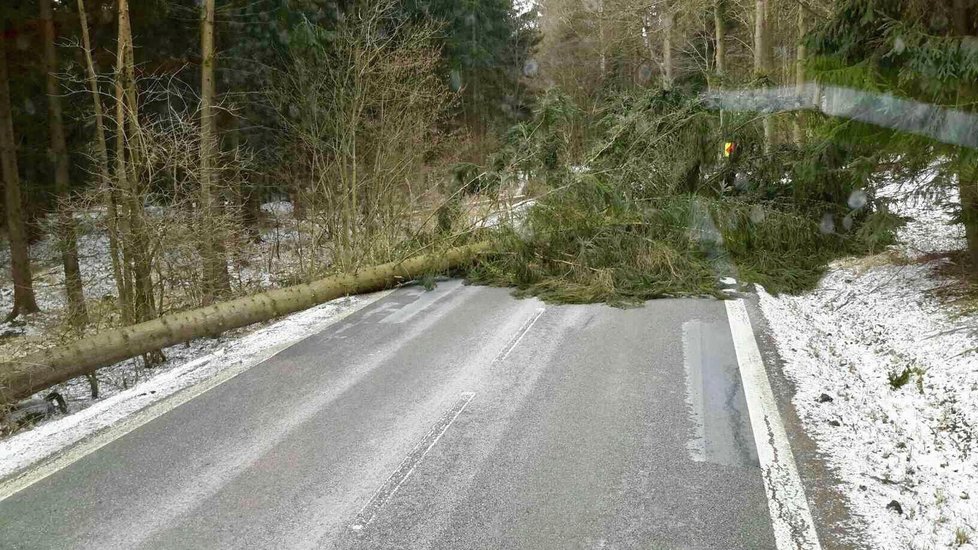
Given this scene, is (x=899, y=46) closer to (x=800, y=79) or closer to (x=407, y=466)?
(x=407, y=466)

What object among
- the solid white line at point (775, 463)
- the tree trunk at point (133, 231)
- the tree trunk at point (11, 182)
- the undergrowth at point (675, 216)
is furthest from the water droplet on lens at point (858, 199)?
the tree trunk at point (11, 182)

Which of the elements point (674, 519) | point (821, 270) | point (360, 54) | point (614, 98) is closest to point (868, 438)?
point (674, 519)

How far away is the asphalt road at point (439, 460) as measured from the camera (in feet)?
13.2

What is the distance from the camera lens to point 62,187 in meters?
16.1

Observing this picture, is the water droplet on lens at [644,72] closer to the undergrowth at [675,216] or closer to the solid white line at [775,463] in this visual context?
the undergrowth at [675,216]

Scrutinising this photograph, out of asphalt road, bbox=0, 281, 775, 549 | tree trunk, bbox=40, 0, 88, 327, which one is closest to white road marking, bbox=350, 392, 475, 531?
asphalt road, bbox=0, 281, 775, 549

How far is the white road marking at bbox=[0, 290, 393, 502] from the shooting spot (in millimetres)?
4840

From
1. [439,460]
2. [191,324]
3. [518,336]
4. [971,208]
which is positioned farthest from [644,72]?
[439,460]

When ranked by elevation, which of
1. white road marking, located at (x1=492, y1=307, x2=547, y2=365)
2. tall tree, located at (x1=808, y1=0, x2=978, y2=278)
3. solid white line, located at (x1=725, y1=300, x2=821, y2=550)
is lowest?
solid white line, located at (x1=725, y1=300, x2=821, y2=550)

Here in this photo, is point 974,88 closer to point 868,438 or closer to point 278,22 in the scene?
point 868,438

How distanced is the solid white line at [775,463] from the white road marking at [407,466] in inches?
93.3

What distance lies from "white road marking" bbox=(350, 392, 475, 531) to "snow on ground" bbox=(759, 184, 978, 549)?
9.32 feet

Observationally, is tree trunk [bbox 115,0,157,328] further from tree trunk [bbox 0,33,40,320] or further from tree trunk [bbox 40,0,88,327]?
tree trunk [bbox 0,33,40,320]

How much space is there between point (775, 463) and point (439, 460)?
2363 millimetres
